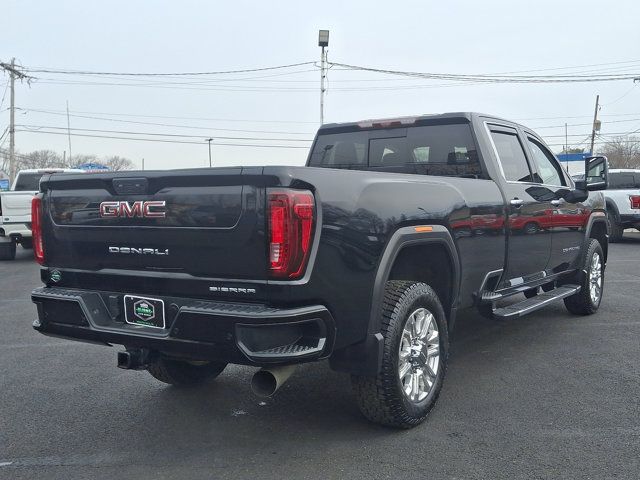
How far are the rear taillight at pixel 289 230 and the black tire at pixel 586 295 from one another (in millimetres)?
4730

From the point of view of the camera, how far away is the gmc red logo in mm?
3354

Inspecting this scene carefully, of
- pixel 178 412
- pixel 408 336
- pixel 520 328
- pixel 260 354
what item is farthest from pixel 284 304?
pixel 520 328

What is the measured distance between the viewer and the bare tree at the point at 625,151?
68.4 metres

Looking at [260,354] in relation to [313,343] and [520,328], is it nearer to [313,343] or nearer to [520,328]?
[313,343]

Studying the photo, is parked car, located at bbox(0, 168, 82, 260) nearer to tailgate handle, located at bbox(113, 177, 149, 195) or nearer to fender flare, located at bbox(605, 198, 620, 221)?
tailgate handle, located at bbox(113, 177, 149, 195)

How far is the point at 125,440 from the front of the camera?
3.78 metres

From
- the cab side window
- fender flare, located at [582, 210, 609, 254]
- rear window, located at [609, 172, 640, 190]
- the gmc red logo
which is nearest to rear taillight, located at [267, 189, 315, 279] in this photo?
the gmc red logo

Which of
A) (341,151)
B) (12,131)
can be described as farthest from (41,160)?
(341,151)

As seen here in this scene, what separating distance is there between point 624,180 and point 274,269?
1529 cm

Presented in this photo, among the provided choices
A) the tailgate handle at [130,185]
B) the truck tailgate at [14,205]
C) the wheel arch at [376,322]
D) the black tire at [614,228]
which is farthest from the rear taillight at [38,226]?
the black tire at [614,228]

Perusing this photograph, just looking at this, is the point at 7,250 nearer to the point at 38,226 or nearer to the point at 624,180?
the point at 38,226

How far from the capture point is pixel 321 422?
4.01 metres

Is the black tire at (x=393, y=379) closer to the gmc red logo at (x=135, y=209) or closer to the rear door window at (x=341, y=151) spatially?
the gmc red logo at (x=135, y=209)

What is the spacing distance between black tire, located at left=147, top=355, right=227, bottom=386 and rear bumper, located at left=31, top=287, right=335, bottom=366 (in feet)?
3.01
